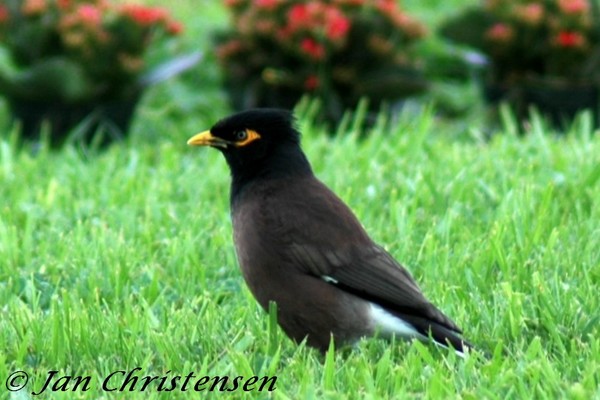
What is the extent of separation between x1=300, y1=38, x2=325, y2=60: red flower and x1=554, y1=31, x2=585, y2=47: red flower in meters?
1.82

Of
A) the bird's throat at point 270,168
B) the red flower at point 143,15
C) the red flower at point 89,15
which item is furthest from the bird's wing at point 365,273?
the red flower at point 143,15

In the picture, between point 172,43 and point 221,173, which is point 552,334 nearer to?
point 221,173

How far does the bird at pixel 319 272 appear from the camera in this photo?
511cm

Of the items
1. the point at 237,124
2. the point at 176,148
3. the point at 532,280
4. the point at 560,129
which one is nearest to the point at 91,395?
the point at 237,124

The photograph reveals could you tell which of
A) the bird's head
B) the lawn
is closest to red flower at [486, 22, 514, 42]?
the lawn

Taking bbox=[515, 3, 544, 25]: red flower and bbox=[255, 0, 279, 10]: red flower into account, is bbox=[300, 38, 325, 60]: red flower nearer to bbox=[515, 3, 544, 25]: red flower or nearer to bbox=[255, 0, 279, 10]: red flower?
bbox=[255, 0, 279, 10]: red flower

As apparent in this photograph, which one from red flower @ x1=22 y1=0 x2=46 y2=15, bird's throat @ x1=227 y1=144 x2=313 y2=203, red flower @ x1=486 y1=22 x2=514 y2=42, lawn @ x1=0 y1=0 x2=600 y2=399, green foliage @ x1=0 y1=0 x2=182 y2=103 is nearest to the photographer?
lawn @ x1=0 y1=0 x2=600 y2=399

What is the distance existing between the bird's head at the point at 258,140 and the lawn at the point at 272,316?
2.05 feet

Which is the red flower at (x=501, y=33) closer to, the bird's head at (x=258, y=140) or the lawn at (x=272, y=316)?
the lawn at (x=272, y=316)

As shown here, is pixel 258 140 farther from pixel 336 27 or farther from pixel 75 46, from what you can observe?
pixel 75 46

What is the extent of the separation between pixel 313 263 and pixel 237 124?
0.77 m

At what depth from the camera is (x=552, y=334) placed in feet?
16.7

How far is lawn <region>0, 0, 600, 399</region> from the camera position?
4758 millimetres

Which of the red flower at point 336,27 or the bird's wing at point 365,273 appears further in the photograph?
the red flower at point 336,27
